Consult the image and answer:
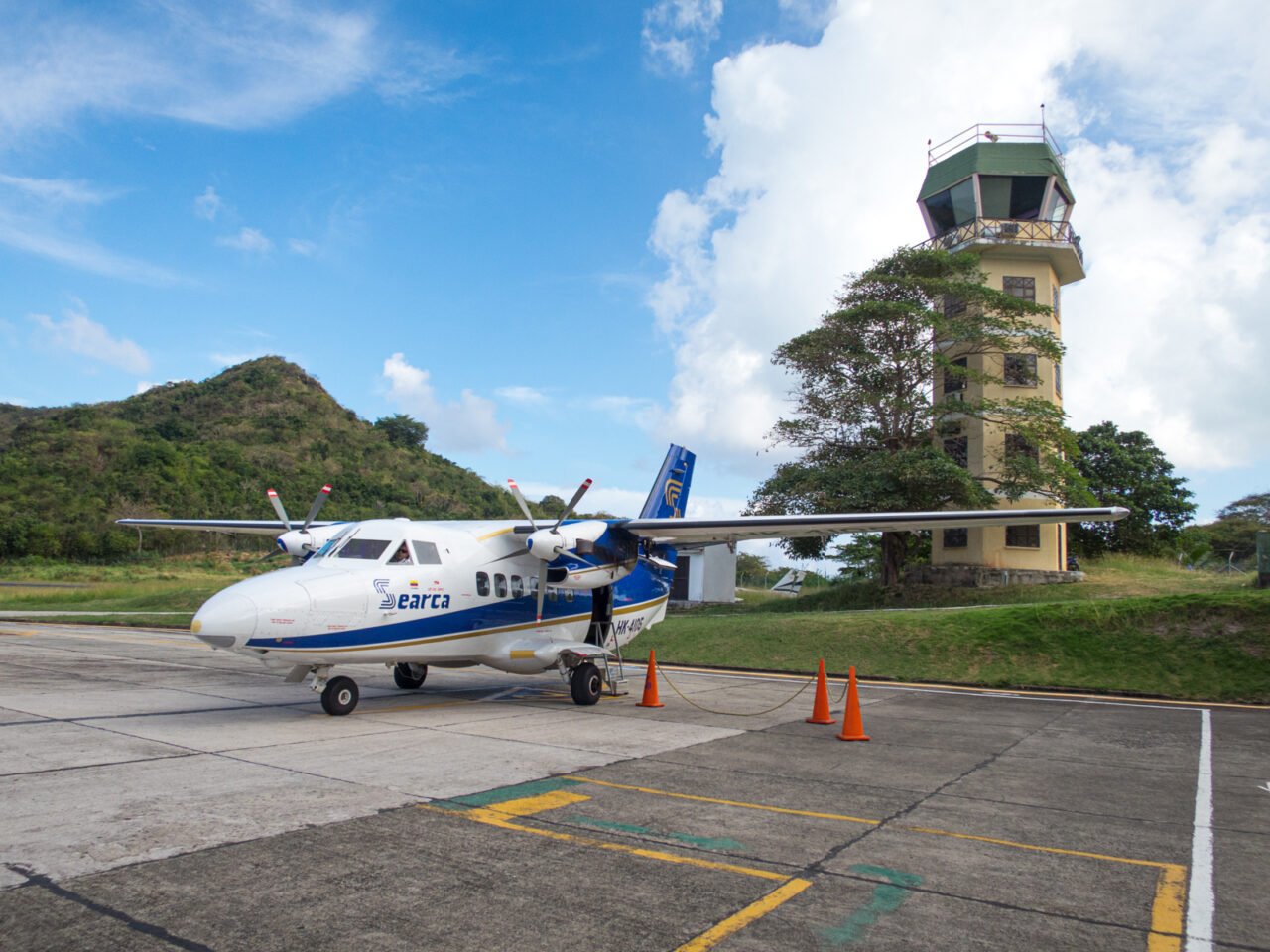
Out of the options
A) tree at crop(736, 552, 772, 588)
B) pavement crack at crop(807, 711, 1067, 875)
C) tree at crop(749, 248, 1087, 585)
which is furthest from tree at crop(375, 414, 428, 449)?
pavement crack at crop(807, 711, 1067, 875)

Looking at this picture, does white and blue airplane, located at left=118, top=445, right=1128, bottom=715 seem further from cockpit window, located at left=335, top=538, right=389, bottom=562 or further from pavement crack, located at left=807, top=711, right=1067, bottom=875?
pavement crack, located at left=807, top=711, right=1067, bottom=875

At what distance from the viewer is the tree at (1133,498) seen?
4612 centimetres

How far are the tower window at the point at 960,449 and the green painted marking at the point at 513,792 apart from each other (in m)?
31.9

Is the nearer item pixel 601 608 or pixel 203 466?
pixel 601 608

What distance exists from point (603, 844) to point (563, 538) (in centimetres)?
795

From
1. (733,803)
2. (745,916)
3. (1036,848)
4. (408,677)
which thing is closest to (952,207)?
(408,677)

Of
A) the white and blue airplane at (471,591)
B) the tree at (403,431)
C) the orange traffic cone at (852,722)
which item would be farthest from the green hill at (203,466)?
the orange traffic cone at (852,722)

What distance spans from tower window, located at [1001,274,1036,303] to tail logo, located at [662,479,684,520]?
25.2 metres

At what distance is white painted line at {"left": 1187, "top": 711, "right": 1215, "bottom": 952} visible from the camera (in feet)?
13.8

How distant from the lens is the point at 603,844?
5.50m

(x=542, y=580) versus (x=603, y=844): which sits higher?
(x=542, y=580)

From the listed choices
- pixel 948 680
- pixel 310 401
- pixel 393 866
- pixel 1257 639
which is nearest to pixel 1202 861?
pixel 393 866

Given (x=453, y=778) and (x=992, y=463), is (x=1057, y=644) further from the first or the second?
(x=992, y=463)

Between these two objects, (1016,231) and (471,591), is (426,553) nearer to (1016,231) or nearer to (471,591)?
(471,591)
